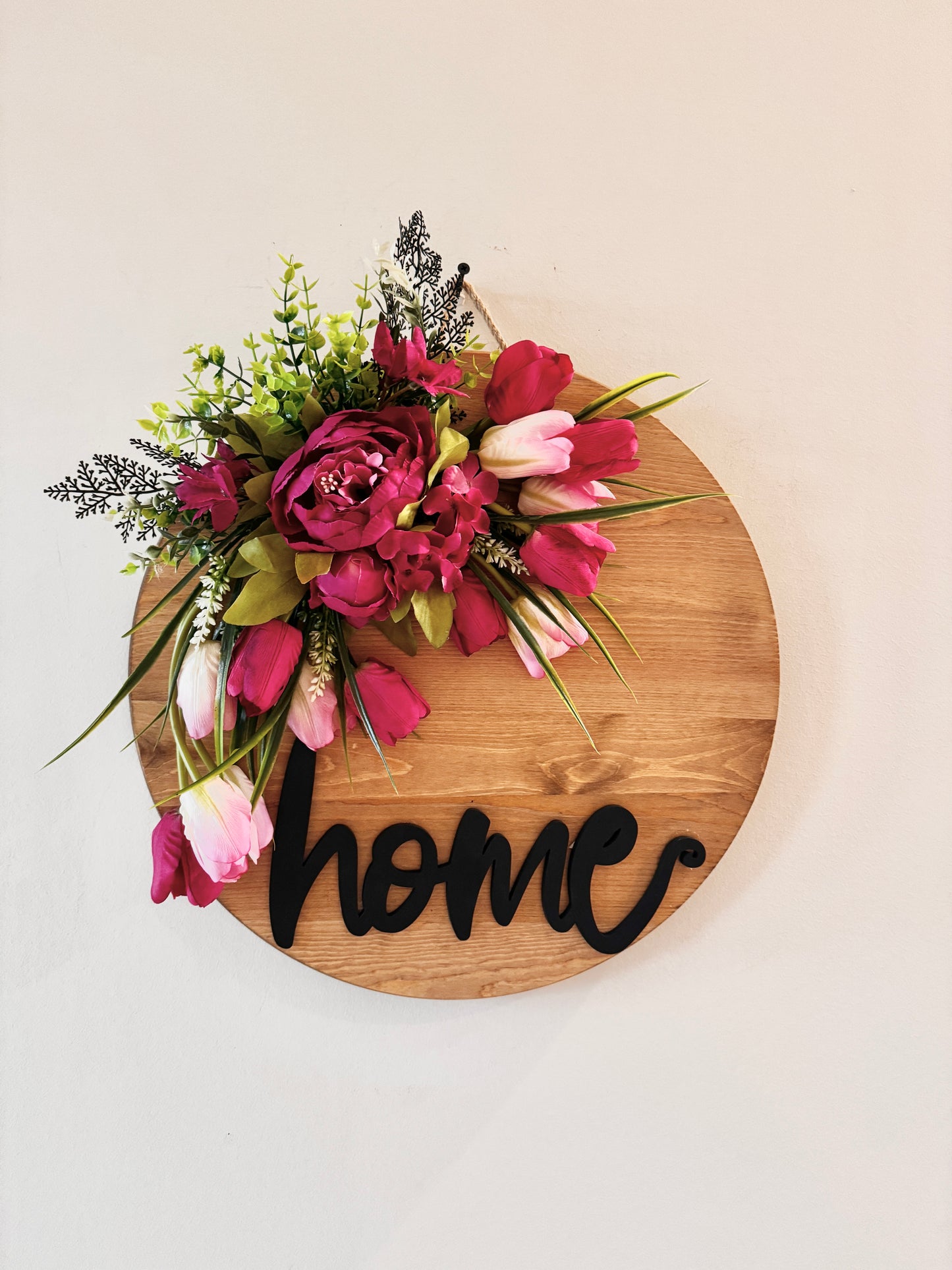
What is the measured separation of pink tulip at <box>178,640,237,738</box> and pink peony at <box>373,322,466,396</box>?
29 cm

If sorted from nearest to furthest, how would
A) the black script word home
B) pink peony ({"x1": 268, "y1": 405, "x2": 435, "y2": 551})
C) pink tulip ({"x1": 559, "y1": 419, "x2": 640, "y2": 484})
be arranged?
pink peony ({"x1": 268, "y1": 405, "x2": 435, "y2": 551})
pink tulip ({"x1": 559, "y1": 419, "x2": 640, "y2": 484})
the black script word home

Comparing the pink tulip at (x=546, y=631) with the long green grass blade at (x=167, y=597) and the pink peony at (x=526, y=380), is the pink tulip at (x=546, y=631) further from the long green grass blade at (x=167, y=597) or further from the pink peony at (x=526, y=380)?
the long green grass blade at (x=167, y=597)

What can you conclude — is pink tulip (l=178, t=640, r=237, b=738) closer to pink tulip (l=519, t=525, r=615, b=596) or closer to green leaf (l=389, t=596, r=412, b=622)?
green leaf (l=389, t=596, r=412, b=622)

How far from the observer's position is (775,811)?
0.95m

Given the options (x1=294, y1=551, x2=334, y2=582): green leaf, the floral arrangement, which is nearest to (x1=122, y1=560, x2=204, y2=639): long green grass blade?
the floral arrangement

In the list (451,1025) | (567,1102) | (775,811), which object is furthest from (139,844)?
(775,811)

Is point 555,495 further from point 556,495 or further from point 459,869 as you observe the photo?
point 459,869

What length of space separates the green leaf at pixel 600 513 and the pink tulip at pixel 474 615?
3.2 inches

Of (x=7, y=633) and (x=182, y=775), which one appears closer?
(x=182, y=775)

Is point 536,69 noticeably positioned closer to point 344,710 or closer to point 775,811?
point 344,710

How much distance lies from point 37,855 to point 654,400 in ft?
2.97

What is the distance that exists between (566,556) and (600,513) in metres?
0.05

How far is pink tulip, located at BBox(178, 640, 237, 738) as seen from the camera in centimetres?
70

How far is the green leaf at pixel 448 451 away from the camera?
25.5 inches
